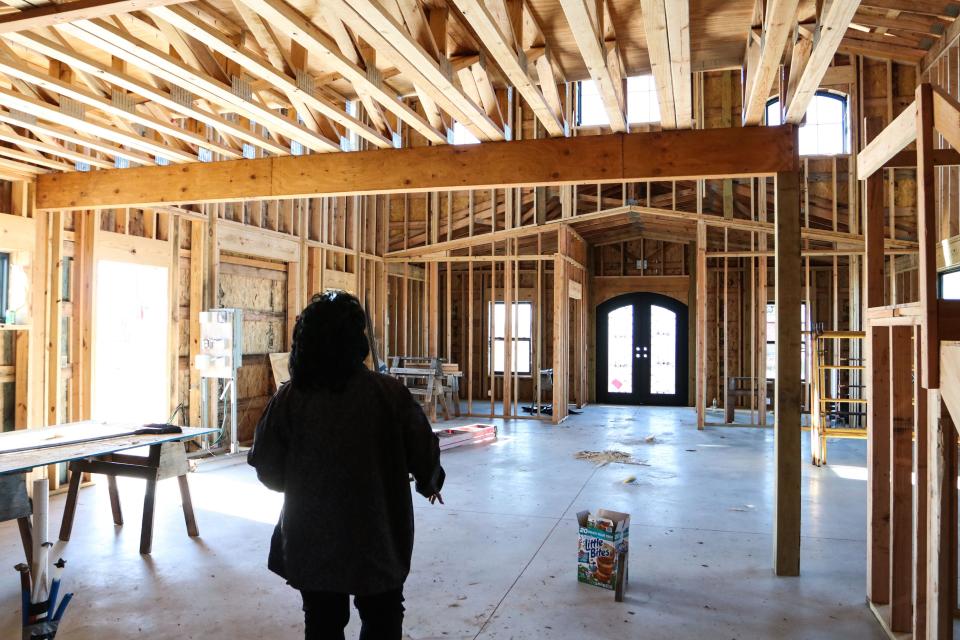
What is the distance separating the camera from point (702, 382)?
10781 millimetres

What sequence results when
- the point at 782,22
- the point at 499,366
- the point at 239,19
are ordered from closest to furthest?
the point at 782,22
the point at 239,19
the point at 499,366

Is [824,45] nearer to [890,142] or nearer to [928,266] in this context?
[890,142]

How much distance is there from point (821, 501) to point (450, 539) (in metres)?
3.66

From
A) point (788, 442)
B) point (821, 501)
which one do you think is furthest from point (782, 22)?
point (821, 501)

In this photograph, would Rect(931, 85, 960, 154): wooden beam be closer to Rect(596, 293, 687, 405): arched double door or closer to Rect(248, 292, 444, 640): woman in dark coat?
Rect(248, 292, 444, 640): woman in dark coat

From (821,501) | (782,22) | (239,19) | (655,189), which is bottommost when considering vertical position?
(821,501)

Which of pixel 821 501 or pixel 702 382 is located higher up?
pixel 702 382

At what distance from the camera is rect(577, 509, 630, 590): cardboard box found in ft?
13.1

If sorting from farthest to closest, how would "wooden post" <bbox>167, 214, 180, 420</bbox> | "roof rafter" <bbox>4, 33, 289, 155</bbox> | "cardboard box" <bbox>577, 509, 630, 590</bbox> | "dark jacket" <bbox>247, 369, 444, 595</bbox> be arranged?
"wooden post" <bbox>167, 214, 180, 420</bbox> < "cardboard box" <bbox>577, 509, 630, 590</bbox> < "roof rafter" <bbox>4, 33, 289, 155</bbox> < "dark jacket" <bbox>247, 369, 444, 595</bbox>

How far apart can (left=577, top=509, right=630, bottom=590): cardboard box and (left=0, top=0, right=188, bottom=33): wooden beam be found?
3479mm

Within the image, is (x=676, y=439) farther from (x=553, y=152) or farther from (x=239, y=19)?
(x=239, y=19)

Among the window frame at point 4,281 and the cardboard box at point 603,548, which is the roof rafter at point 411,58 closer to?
the cardboard box at point 603,548

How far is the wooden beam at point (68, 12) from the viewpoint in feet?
8.45

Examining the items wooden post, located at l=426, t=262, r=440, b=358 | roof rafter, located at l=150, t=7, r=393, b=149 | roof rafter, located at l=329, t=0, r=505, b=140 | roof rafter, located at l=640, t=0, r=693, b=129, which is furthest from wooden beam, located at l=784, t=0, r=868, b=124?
wooden post, located at l=426, t=262, r=440, b=358
